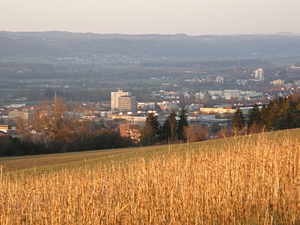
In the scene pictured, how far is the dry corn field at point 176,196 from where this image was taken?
7941 millimetres

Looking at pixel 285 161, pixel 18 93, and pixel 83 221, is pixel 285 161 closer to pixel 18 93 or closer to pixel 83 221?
pixel 83 221

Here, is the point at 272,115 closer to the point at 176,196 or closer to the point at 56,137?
the point at 56,137

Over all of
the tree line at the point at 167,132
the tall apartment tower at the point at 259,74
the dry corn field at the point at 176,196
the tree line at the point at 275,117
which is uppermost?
the dry corn field at the point at 176,196

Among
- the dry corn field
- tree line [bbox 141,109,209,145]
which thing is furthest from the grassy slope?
tree line [bbox 141,109,209,145]

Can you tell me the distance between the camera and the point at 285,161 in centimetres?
1011

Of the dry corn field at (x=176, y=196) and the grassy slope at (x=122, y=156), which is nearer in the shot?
the dry corn field at (x=176, y=196)

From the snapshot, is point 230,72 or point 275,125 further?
point 230,72

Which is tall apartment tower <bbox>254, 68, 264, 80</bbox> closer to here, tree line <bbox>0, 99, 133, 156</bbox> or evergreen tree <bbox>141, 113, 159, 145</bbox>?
tree line <bbox>0, 99, 133, 156</bbox>

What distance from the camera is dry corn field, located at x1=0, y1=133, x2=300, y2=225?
26.1ft

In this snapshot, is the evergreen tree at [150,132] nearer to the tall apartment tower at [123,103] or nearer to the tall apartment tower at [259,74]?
the tall apartment tower at [123,103]

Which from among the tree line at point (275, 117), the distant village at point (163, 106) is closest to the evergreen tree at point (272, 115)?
the tree line at point (275, 117)

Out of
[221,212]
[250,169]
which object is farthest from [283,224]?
[250,169]

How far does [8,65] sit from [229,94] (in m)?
81.9

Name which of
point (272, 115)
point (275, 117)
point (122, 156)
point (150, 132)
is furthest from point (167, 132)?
point (122, 156)
